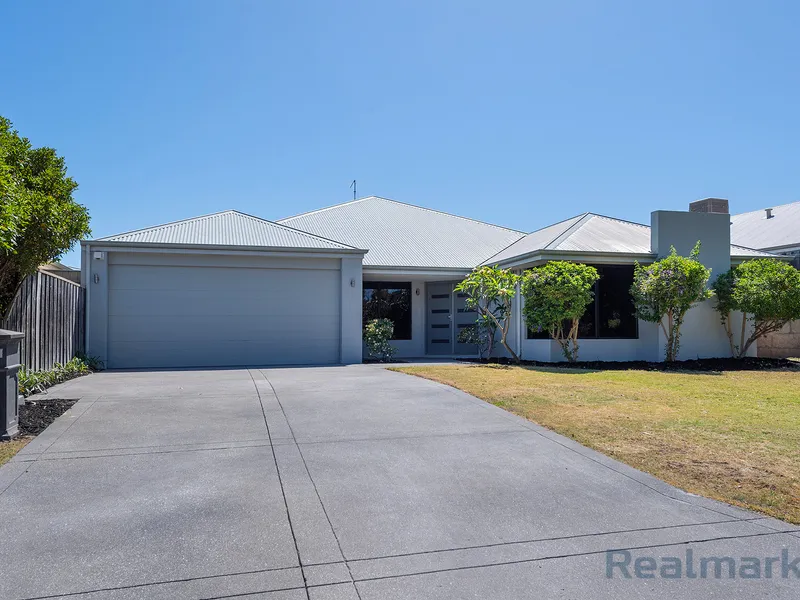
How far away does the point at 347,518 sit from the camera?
3.89 metres

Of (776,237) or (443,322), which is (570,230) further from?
(776,237)

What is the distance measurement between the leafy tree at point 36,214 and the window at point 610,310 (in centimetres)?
1107

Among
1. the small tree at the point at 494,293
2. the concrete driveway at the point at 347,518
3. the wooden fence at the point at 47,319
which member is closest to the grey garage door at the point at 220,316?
the wooden fence at the point at 47,319

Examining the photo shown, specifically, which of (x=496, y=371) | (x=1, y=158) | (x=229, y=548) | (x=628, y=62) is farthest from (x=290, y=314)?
(x=229, y=548)

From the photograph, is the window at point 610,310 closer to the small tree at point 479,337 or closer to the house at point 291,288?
the house at point 291,288

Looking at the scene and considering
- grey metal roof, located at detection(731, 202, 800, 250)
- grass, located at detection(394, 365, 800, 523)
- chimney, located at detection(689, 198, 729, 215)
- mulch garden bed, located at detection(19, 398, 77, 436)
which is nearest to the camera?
grass, located at detection(394, 365, 800, 523)

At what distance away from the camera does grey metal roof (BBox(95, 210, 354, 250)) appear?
1384cm

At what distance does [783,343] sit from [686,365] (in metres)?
5.74

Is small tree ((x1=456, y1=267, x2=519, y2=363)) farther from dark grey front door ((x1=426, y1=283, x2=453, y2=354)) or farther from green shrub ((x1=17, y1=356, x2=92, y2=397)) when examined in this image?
green shrub ((x1=17, y1=356, x2=92, y2=397))

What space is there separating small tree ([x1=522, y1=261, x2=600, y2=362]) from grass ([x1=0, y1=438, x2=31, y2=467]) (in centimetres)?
1098

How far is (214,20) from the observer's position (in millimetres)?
11234

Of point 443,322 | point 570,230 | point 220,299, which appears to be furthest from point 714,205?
point 220,299

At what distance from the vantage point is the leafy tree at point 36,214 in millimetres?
7570

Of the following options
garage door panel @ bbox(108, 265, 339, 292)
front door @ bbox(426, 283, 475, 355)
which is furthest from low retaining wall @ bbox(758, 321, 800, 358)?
garage door panel @ bbox(108, 265, 339, 292)
